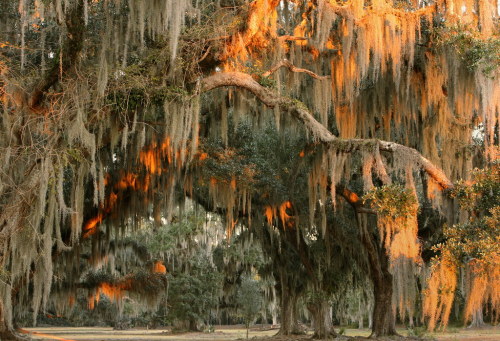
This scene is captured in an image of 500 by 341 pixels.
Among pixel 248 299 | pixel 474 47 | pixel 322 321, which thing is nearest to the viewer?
pixel 474 47

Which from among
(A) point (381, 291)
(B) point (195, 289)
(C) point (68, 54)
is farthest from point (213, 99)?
(B) point (195, 289)

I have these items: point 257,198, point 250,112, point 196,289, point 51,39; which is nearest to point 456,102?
point 250,112

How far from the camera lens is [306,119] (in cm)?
1005

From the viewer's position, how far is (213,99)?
40.2 feet

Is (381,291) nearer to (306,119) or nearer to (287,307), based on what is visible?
(287,307)

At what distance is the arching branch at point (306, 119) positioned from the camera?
9.08 m

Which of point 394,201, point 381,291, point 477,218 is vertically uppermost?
point 394,201

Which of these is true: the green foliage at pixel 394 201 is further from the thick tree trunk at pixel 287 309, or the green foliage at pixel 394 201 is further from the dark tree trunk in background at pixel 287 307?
the thick tree trunk at pixel 287 309

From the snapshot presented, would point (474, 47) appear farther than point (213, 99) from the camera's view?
No

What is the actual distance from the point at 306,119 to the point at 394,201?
219 centimetres

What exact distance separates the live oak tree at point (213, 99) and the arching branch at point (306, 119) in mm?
23

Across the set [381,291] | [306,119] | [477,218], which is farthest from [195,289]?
[477,218]

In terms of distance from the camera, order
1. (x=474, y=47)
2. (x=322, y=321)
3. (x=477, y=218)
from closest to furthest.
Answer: (x=477, y=218) → (x=474, y=47) → (x=322, y=321)

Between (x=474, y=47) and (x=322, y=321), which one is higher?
(x=474, y=47)
